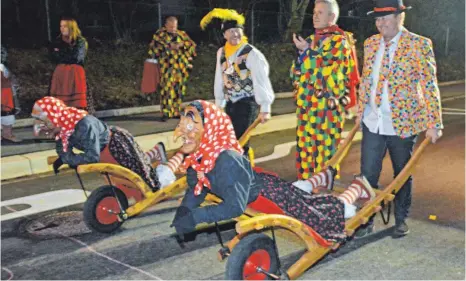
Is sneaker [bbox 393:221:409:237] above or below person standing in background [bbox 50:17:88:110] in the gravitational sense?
below

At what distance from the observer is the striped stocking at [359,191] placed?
13.9 feet

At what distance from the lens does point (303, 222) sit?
3799mm

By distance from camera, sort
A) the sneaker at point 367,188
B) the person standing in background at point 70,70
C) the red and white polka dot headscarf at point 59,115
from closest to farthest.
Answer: the sneaker at point 367,188, the red and white polka dot headscarf at point 59,115, the person standing in background at point 70,70

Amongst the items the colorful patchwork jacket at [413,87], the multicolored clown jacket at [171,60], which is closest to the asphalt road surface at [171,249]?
the colorful patchwork jacket at [413,87]

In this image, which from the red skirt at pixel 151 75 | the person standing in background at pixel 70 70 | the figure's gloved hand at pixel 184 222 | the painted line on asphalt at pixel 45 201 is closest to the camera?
the figure's gloved hand at pixel 184 222

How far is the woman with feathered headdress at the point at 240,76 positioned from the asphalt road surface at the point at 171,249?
4.25 ft

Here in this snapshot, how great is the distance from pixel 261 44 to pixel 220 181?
55.5 feet

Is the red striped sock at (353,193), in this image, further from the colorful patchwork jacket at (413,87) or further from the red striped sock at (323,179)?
the colorful patchwork jacket at (413,87)

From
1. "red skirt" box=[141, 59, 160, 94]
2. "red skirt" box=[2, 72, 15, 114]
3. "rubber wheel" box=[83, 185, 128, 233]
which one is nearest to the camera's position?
"rubber wheel" box=[83, 185, 128, 233]

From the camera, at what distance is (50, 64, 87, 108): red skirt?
8594 millimetres

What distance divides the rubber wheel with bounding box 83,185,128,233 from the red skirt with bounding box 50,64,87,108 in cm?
409

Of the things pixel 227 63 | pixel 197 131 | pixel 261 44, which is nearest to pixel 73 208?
pixel 227 63

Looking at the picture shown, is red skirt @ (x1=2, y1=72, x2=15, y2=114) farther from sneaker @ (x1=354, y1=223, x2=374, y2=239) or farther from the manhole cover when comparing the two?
sneaker @ (x1=354, y1=223, x2=374, y2=239)

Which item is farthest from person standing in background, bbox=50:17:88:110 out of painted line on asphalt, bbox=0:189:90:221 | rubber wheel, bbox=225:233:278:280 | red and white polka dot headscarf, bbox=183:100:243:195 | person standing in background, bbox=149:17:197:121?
rubber wheel, bbox=225:233:278:280
